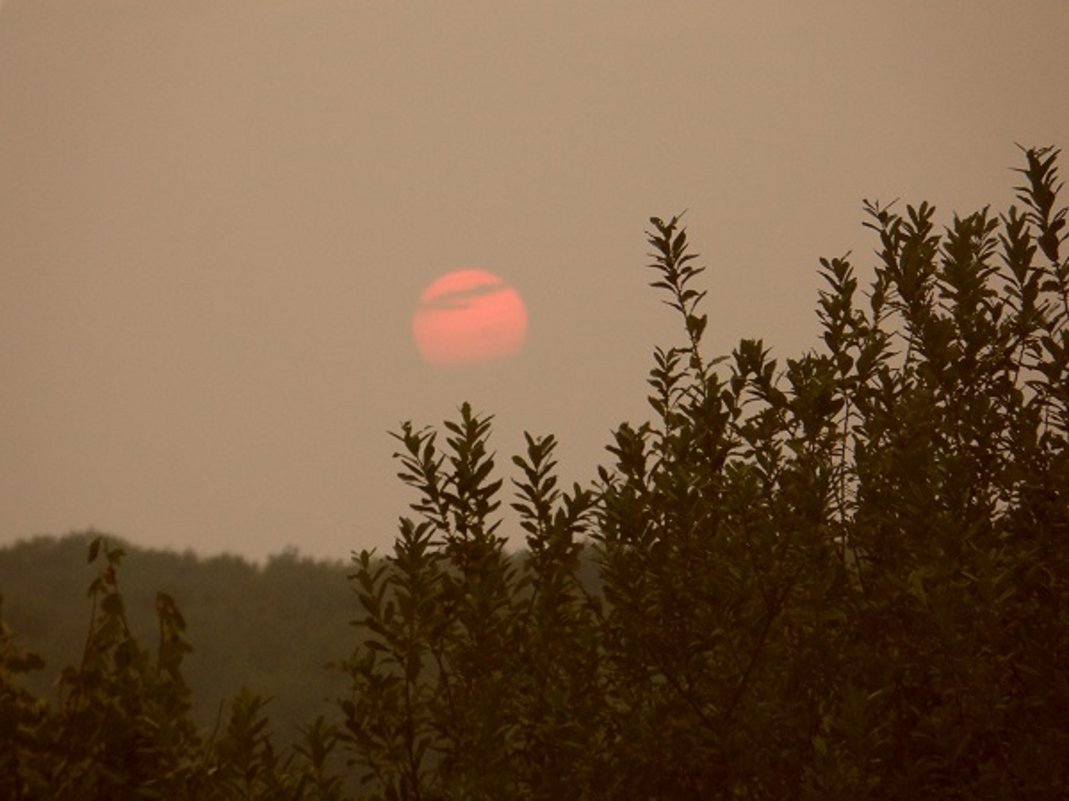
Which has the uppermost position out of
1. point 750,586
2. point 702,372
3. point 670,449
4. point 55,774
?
point 702,372

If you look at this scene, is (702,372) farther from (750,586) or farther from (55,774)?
→ (55,774)

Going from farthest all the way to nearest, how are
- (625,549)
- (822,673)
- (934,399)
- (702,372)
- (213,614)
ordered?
(213,614)
(702,372)
(934,399)
(625,549)
(822,673)

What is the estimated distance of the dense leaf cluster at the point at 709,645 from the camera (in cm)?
418

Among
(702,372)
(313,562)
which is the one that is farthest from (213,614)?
(702,372)

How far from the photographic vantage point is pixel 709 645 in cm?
449

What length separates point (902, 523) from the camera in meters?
4.65

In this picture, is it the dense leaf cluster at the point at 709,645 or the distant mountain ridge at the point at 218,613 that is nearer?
the dense leaf cluster at the point at 709,645

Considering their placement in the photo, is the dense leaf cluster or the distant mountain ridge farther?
the distant mountain ridge

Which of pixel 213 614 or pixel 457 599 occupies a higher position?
pixel 213 614

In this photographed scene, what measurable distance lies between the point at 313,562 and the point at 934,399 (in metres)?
28.1

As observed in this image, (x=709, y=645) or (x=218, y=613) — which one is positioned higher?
(x=218, y=613)

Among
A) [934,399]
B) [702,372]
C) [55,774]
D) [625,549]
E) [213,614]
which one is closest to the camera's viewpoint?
[55,774]

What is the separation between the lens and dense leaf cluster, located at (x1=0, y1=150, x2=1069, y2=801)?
165 inches

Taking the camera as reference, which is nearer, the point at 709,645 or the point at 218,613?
the point at 709,645
